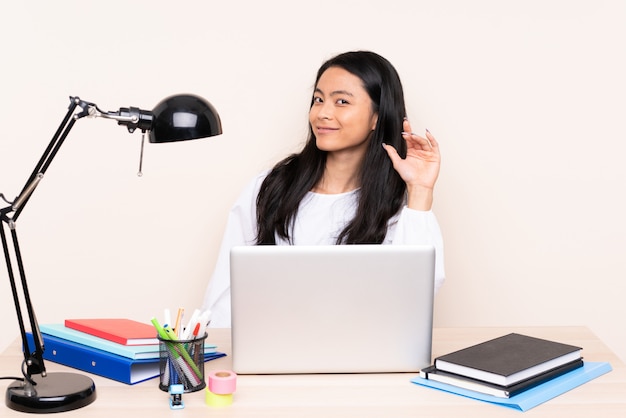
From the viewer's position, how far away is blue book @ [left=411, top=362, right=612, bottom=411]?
4.59 ft

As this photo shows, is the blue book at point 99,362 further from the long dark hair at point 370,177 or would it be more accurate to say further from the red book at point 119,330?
the long dark hair at point 370,177

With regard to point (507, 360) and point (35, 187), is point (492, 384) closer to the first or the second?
point (507, 360)

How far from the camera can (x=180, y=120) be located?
1473mm

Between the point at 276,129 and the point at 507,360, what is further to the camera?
the point at 276,129

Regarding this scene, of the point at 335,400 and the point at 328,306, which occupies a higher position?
Result: the point at 328,306

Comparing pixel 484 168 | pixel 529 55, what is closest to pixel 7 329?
pixel 484 168

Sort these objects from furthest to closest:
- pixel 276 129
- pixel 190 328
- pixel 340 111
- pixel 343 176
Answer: pixel 276 129 → pixel 343 176 → pixel 340 111 → pixel 190 328

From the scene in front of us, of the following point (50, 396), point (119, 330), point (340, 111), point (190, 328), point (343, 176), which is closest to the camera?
point (50, 396)

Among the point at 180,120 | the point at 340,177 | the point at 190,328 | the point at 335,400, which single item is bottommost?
the point at 335,400

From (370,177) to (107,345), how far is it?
51.5 inches

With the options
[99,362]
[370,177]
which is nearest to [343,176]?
[370,177]

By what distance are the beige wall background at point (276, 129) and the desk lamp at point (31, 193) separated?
142cm

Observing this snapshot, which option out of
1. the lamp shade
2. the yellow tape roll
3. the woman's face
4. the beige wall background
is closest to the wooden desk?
the yellow tape roll

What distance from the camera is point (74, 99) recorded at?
1462mm
